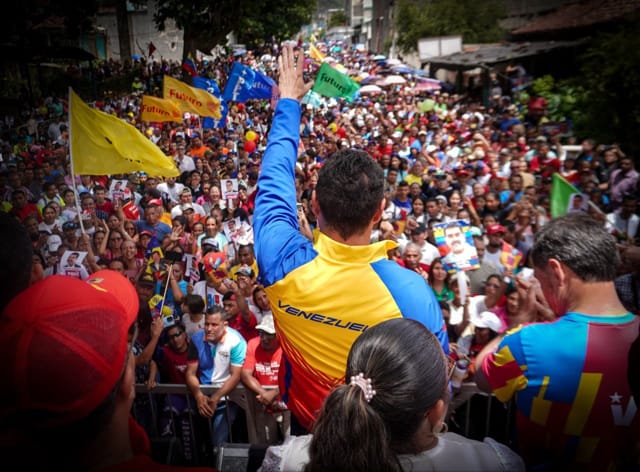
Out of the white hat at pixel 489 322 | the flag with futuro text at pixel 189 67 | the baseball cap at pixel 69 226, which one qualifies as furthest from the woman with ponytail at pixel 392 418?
the flag with futuro text at pixel 189 67

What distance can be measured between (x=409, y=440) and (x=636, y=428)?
90 centimetres

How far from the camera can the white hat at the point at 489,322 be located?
12.5ft

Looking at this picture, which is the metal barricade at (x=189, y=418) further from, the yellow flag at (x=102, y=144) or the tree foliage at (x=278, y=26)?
the tree foliage at (x=278, y=26)

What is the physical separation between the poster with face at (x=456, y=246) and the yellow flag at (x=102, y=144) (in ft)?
11.5

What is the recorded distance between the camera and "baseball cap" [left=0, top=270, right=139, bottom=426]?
3.39ft

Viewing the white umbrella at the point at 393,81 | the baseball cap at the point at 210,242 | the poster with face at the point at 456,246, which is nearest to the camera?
the poster with face at the point at 456,246

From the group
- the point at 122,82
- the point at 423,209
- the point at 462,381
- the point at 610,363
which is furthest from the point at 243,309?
the point at 122,82

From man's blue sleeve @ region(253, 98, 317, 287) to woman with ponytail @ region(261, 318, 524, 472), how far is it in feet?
1.47

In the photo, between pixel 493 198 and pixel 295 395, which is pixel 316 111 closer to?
pixel 493 198

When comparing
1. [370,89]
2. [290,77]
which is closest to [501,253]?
[290,77]

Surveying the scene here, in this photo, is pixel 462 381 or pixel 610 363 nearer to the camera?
pixel 610 363

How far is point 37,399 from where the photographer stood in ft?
3.38

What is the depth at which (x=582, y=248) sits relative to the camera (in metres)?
1.73

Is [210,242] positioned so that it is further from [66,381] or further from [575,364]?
[66,381]
